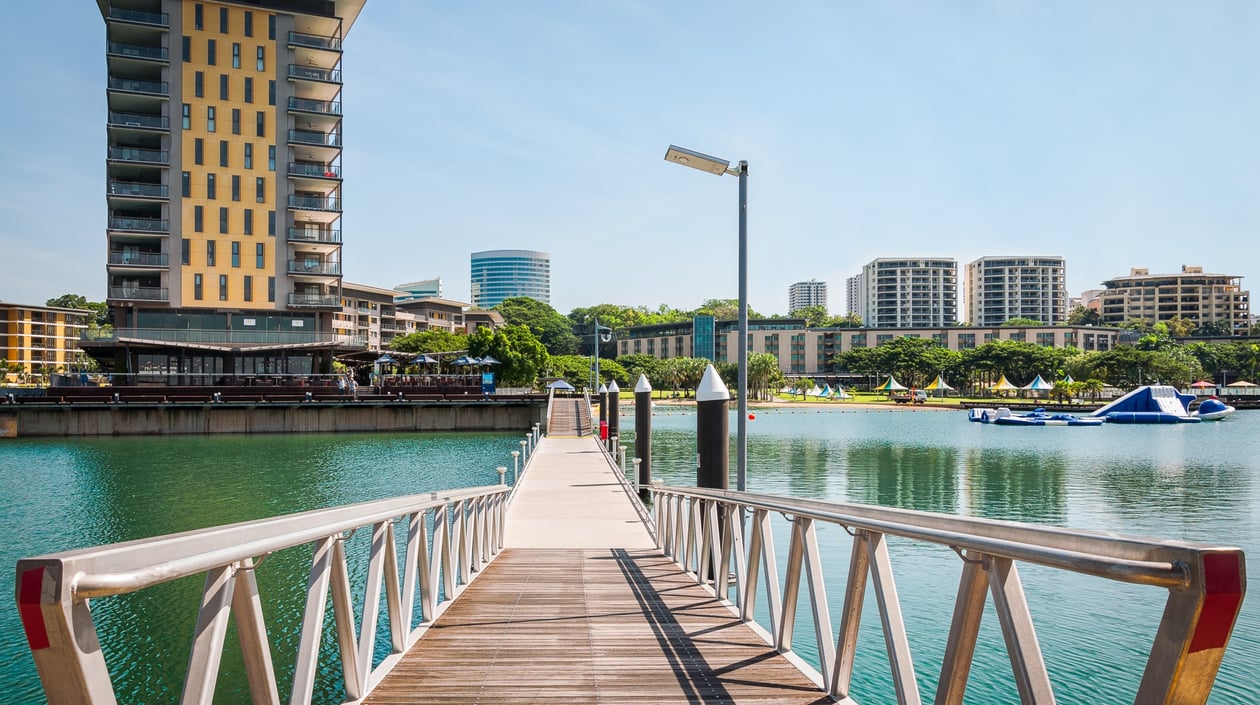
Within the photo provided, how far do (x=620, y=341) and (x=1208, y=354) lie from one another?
9509 cm

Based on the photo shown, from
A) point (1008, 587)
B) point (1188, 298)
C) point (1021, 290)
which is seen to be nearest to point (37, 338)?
point (1008, 587)

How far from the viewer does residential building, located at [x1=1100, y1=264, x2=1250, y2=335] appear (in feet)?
555

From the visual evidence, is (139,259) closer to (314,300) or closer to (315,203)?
(314,300)

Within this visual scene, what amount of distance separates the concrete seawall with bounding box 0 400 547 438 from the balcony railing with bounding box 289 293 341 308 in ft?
29.7

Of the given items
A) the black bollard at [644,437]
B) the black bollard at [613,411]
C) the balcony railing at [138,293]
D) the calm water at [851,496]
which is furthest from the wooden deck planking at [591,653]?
the balcony railing at [138,293]

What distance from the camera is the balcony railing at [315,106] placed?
5600 centimetres

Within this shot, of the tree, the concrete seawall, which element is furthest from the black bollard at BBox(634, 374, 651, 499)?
the tree

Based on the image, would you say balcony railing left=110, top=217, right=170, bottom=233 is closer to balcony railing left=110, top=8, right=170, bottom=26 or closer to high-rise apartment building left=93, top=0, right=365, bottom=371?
high-rise apartment building left=93, top=0, right=365, bottom=371

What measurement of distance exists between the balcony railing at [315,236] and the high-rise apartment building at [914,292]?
151 metres

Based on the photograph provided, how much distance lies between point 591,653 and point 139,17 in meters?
61.3

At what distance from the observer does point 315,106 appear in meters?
56.5

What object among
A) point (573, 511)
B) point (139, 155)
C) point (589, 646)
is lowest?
point (573, 511)

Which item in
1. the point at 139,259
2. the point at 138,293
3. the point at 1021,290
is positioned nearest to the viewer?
the point at 138,293

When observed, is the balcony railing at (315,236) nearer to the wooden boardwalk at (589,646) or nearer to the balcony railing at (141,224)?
the balcony railing at (141,224)
